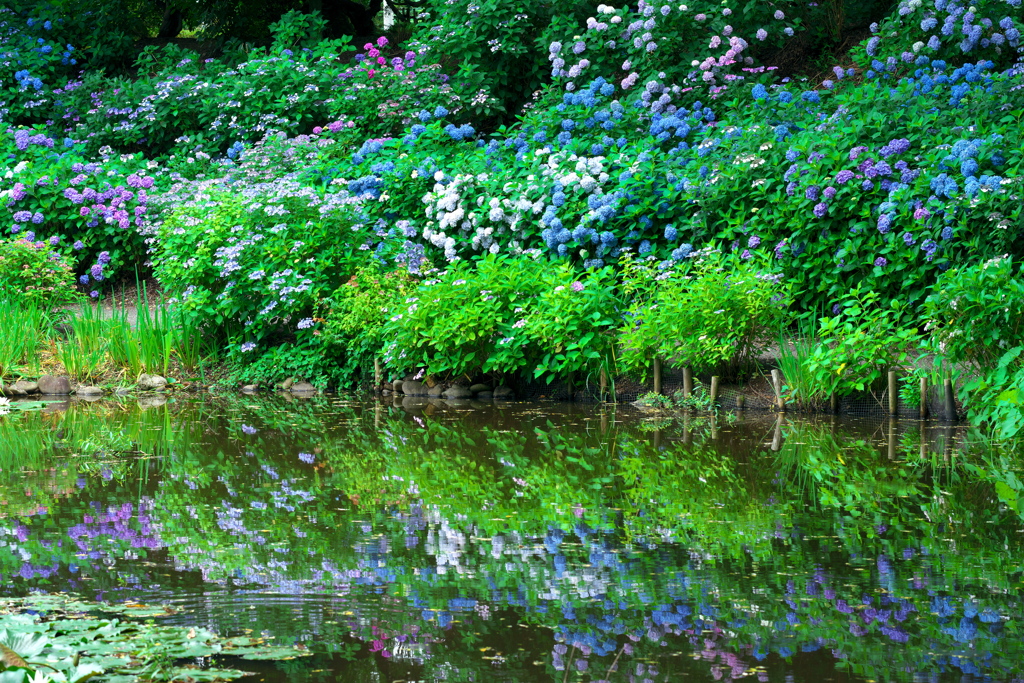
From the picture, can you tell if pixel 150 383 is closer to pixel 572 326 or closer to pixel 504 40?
pixel 572 326

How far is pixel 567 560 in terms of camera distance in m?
3.77

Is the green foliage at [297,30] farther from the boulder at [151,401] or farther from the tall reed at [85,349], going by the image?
the boulder at [151,401]

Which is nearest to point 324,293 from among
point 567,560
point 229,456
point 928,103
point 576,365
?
point 576,365

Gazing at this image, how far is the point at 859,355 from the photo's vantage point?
6.85m

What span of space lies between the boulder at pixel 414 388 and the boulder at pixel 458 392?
295 millimetres

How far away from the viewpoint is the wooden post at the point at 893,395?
684 cm

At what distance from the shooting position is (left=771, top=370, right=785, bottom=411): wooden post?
7277 millimetres

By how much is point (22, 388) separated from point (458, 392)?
12.8 feet

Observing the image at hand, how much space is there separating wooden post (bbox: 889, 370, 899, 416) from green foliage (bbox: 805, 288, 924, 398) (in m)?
0.09

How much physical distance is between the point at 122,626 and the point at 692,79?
29.9 ft

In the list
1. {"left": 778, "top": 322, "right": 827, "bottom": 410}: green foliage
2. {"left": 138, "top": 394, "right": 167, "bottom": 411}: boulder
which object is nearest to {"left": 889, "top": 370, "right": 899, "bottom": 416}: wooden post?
{"left": 778, "top": 322, "right": 827, "bottom": 410}: green foliage

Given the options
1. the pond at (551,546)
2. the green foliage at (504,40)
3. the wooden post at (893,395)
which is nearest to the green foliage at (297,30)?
the green foliage at (504,40)

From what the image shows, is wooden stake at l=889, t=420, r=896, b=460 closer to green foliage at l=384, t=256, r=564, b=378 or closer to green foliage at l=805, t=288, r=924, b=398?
green foliage at l=805, t=288, r=924, b=398

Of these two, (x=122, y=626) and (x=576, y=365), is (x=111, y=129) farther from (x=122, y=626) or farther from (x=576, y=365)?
(x=122, y=626)
